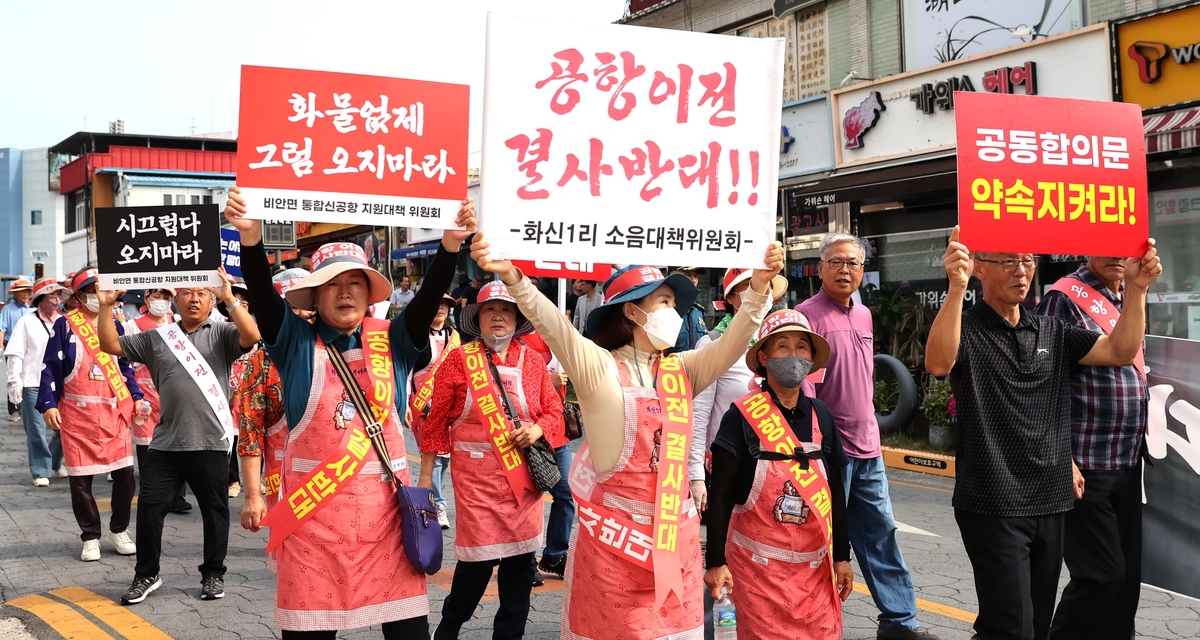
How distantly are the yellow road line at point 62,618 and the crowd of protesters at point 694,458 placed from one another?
152 centimetres

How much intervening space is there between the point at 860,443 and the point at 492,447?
1.76 m

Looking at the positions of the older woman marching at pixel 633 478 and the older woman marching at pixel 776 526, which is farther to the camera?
the older woman marching at pixel 776 526

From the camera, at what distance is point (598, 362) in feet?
11.4

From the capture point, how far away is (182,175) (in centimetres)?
5303

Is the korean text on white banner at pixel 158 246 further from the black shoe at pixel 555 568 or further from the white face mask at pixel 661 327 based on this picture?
the black shoe at pixel 555 568

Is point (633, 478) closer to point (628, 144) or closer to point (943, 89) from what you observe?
point (628, 144)

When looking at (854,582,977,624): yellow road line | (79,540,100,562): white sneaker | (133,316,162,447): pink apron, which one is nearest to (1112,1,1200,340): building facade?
(854,582,977,624): yellow road line

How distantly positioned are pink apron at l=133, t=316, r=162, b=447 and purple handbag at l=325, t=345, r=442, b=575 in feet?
11.1

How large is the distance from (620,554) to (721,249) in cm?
110

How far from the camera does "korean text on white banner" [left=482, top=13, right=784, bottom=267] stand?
3.42 metres

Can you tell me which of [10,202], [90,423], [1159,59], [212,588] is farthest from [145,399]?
[10,202]

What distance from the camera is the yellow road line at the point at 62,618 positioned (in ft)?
17.0

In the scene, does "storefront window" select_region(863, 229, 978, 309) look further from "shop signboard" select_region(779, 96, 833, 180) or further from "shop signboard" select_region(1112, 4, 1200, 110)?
"shop signboard" select_region(1112, 4, 1200, 110)

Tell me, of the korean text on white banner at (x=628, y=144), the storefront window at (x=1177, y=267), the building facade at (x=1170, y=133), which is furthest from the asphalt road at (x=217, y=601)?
the building facade at (x=1170, y=133)
